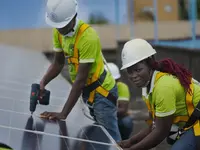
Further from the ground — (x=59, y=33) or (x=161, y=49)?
(x=59, y=33)

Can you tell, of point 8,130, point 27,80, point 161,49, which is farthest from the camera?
point 161,49

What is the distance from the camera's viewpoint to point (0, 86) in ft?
25.6

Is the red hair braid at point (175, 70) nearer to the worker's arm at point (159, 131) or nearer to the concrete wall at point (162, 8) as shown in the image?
the worker's arm at point (159, 131)

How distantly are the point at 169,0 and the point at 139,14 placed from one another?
5.06 ft

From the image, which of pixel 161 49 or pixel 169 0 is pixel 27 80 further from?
pixel 169 0

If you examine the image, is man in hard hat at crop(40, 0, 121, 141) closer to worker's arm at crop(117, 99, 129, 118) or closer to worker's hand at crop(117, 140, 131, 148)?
worker's hand at crop(117, 140, 131, 148)

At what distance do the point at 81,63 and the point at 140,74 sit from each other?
3.58 ft

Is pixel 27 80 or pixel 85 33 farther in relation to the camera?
pixel 27 80

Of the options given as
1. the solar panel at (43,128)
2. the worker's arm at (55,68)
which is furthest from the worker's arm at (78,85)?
the worker's arm at (55,68)

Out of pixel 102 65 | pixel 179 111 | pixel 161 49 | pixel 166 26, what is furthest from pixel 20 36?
pixel 179 111

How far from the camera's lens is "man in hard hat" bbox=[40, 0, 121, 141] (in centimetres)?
504

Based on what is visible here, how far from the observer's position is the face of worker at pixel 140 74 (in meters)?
4.10

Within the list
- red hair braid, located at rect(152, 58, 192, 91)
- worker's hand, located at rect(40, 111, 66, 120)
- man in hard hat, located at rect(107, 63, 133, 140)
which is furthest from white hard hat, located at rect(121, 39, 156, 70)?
man in hard hat, located at rect(107, 63, 133, 140)

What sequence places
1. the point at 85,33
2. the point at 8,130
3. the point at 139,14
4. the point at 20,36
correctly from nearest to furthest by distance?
the point at 8,130
the point at 85,33
the point at 20,36
the point at 139,14
